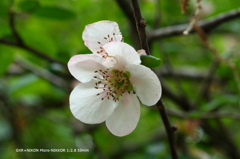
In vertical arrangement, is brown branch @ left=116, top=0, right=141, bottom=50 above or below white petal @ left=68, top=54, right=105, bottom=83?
below

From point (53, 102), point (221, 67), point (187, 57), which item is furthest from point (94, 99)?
point (187, 57)

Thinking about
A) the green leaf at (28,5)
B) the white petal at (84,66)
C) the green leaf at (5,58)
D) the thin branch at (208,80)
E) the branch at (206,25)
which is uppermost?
the green leaf at (28,5)

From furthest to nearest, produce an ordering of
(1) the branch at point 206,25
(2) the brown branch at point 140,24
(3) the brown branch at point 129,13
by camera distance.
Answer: (3) the brown branch at point 129,13 → (1) the branch at point 206,25 → (2) the brown branch at point 140,24

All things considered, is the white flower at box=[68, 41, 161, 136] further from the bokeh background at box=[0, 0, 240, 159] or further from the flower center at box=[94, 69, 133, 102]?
the bokeh background at box=[0, 0, 240, 159]

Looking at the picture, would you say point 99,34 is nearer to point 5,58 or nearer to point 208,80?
point 5,58

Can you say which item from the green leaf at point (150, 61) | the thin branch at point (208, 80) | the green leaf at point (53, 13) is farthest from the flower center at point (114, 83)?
the thin branch at point (208, 80)

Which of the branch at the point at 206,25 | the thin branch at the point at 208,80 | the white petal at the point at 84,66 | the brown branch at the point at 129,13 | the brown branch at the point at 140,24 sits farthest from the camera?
the thin branch at the point at 208,80

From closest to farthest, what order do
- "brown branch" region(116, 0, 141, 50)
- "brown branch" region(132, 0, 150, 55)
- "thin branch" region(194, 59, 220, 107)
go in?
"brown branch" region(132, 0, 150, 55), "brown branch" region(116, 0, 141, 50), "thin branch" region(194, 59, 220, 107)

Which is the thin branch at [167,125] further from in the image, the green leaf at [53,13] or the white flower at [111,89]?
the green leaf at [53,13]

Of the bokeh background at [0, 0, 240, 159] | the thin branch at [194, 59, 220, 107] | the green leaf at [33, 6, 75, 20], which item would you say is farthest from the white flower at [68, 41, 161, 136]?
the thin branch at [194, 59, 220, 107]
